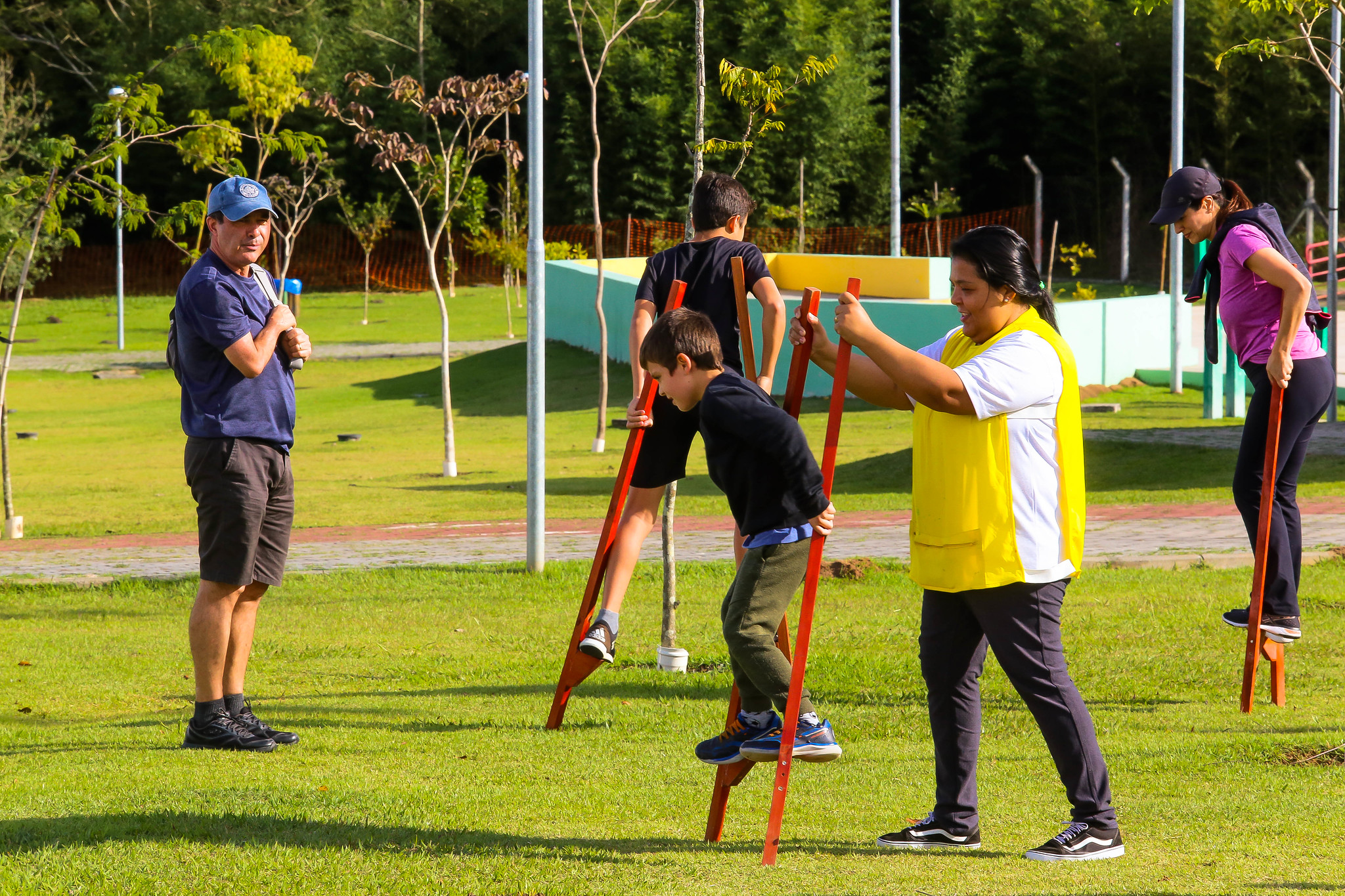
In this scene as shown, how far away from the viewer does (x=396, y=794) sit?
4.52m

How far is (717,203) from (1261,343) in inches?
89.7

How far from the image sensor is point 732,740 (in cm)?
412

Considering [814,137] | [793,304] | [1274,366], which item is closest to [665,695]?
[1274,366]

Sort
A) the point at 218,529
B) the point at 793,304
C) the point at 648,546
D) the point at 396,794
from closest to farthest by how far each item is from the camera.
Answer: the point at 396,794 → the point at 218,529 → the point at 648,546 → the point at 793,304

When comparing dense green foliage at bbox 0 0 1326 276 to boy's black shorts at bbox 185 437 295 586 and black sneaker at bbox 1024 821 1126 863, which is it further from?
black sneaker at bbox 1024 821 1126 863

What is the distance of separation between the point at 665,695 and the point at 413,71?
53.8 metres

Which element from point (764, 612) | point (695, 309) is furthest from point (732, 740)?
point (695, 309)

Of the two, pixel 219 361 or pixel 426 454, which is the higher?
pixel 219 361

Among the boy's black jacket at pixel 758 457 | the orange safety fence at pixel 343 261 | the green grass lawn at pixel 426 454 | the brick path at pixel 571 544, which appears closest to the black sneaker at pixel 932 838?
the boy's black jacket at pixel 758 457

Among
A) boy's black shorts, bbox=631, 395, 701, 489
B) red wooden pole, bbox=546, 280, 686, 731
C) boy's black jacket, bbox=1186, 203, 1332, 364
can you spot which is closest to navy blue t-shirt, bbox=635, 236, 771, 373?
boy's black shorts, bbox=631, 395, 701, 489

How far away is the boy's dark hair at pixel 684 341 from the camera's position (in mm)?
4113

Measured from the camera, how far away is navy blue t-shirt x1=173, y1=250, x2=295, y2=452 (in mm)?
5016

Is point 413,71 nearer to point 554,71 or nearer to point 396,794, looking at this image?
point 554,71

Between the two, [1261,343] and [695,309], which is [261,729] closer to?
[695,309]
